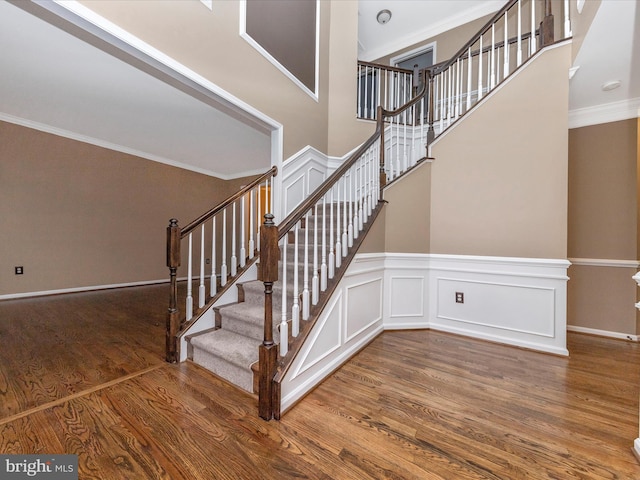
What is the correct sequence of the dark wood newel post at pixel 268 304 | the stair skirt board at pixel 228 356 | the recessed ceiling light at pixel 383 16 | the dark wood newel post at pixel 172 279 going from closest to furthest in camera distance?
the dark wood newel post at pixel 268 304 → the stair skirt board at pixel 228 356 → the dark wood newel post at pixel 172 279 → the recessed ceiling light at pixel 383 16

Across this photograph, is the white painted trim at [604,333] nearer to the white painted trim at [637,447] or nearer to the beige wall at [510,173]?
the beige wall at [510,173]

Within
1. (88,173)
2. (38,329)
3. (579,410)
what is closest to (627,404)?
(579,410)

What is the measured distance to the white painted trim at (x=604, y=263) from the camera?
292 cm

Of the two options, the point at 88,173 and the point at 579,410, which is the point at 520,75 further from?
the point at 88,173

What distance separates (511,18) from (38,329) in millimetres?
7866

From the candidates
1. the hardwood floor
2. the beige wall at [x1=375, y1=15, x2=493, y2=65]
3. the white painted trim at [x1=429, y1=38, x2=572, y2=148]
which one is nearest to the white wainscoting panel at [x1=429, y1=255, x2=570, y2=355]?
the hardwood floor

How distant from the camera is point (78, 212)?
454 centimetres

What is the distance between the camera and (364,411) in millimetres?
1659

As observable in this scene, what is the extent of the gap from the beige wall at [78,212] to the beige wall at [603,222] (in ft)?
21.9

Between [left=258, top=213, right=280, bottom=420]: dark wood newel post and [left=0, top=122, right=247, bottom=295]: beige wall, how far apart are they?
4.79 meters

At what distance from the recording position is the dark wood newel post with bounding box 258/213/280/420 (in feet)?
5.10

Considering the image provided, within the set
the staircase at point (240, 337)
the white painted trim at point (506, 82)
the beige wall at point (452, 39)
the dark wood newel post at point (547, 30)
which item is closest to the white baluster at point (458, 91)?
the white painted trim at point (506, 82)

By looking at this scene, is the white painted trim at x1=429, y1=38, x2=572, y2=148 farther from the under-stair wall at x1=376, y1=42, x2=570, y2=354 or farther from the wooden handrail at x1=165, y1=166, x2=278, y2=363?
the wooden handrail at x1=165, y1=166, x2=278, y2=363

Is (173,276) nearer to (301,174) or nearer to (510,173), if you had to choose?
(301,174)
